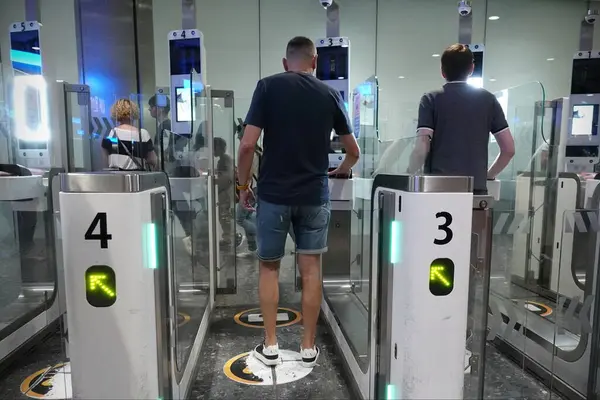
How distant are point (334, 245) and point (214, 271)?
884mm

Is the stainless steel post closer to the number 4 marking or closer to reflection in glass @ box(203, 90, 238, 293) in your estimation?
the number 4 marking

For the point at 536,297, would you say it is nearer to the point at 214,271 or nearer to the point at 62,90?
the point at 214,271

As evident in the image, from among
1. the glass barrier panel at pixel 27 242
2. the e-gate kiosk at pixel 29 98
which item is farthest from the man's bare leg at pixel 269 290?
the e-gate kiosk at pixel 29 98

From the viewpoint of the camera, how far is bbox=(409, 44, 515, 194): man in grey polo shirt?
6.09ft

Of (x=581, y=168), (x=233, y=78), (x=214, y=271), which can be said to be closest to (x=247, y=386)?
(x=214, y=271)

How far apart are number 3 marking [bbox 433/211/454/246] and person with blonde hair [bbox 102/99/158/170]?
1276 millimetres

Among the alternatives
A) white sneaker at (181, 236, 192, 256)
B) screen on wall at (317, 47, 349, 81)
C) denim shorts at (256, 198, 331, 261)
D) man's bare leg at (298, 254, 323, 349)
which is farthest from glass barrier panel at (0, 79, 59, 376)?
screen on wall at (317, 47, 349, 81)

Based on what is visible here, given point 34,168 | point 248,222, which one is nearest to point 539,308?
point 248,222

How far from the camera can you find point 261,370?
2.03 meters

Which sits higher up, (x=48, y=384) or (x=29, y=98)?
(x=29, y=98)

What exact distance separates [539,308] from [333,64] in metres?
2.12

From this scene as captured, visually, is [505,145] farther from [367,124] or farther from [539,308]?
[539,308]

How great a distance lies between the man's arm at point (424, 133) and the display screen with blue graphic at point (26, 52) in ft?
7.62

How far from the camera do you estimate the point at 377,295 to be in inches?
57.0
